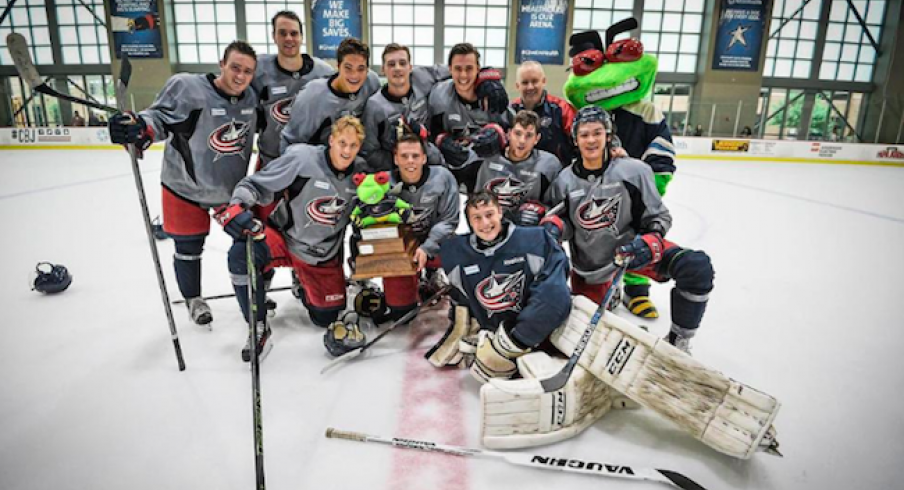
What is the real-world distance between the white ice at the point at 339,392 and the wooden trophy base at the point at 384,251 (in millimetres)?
422

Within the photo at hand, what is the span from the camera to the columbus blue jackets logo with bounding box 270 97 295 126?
3.02 m

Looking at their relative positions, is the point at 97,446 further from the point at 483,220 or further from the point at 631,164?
the point at 631,164

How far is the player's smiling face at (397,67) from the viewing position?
2850 millimetres

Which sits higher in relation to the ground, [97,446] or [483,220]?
[483,220]

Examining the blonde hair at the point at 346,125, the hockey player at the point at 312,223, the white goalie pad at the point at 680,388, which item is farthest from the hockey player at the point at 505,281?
the blonde hair at the point at 346,125

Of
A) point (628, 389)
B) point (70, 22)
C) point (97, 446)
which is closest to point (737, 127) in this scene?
point (628, 389)

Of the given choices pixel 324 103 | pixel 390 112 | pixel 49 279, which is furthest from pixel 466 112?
pixel 49 279

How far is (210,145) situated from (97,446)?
5.03 ft

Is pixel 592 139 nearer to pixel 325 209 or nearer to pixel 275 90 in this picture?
pixel 325 209

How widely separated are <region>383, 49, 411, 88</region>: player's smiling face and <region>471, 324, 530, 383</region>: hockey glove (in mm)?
1527

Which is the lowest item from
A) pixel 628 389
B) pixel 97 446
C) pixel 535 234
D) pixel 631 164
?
pixel 97 446

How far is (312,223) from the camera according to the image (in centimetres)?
262

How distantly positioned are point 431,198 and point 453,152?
1.16 feet

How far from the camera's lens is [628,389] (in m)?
1.87
